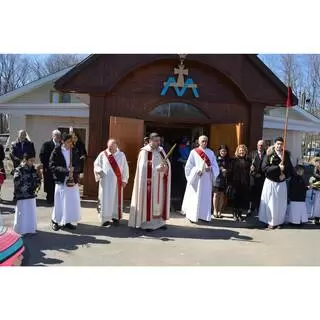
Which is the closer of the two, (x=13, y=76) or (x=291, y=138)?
(x=13, y=76)

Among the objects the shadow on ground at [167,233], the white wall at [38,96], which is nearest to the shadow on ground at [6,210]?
the shadow on ground at [167,233]

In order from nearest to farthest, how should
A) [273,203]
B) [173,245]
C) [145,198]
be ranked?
[173,245], [145,198], [273,203]

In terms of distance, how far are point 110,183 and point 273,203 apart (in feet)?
10.4

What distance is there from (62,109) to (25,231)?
34.6ft

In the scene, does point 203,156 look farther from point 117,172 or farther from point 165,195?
point 117,172

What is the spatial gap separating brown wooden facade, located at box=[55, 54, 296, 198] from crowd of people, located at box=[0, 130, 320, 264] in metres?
1.22

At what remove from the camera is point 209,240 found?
288 inches

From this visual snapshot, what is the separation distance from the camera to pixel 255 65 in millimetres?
10656

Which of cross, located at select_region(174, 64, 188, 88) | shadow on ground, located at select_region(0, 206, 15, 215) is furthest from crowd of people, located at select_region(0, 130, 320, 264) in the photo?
cross, located at select_region(174, 64, 188, 88)

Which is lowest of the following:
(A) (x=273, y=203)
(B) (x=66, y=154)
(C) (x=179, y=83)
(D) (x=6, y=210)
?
(D) (x=6, y=210)

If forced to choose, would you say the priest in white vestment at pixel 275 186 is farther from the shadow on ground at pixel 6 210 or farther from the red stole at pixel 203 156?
the shadow on ground at pixel 6 210

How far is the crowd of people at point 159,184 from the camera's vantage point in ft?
24.8

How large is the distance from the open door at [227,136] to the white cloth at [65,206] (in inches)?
172

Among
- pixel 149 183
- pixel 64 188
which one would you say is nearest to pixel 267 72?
pixel 149 183
